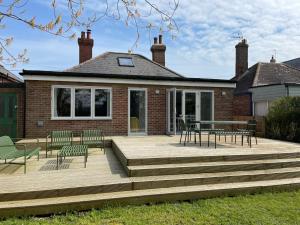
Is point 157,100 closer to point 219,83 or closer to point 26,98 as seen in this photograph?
point 219,83

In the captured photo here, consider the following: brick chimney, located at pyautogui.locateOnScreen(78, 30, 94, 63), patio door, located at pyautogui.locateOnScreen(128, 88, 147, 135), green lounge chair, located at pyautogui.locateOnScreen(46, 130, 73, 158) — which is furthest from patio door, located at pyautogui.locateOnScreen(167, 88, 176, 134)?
brick chimney, located at pyautogui.locateOnScreen(78, 30, 94, 63)

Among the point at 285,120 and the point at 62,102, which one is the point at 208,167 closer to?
the point at 285,120

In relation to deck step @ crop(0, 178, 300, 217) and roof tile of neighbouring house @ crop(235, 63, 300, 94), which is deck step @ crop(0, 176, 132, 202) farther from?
roof tile of neighbouring house @ crop(235, 63, 300, 94)

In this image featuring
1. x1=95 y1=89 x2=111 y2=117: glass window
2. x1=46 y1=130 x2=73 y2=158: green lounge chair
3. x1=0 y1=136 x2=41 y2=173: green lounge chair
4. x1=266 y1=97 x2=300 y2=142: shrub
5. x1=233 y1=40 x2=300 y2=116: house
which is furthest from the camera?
x1=233 y1=40 x2=300 y2=116: house

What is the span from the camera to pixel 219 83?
14.0 m

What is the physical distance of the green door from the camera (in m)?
11.9

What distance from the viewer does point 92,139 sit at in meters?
10.6

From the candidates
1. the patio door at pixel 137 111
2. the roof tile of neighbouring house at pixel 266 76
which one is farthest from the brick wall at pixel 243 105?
the patio door at pixel 137 111

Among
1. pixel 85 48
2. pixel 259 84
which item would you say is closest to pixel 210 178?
pixel 85 48

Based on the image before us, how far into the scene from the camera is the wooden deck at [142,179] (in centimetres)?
503

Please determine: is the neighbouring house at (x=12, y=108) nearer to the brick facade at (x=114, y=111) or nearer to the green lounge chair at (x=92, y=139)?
the brick facade at (x=114, y=111)

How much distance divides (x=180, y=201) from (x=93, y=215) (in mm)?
1801

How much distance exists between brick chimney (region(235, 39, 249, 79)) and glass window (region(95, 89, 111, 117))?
15328mm

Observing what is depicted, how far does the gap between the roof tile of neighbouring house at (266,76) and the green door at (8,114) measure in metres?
15.6
